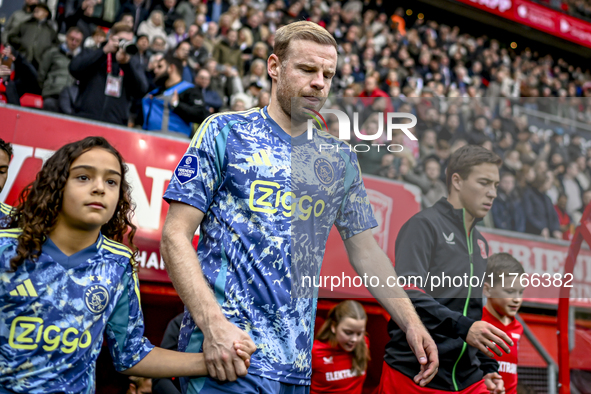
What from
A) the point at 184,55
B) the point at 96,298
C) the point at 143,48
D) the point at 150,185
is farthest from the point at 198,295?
the point at 184,55

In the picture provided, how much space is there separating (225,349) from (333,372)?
9.44ft

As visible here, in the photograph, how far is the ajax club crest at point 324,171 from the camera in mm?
1826

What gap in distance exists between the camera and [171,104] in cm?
540

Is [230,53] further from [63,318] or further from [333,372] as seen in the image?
[63,318]

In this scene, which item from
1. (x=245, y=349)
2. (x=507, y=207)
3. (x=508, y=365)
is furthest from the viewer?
(x=508, y=365)

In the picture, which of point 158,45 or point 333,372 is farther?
point 158,45

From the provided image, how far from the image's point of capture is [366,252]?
1.96 m

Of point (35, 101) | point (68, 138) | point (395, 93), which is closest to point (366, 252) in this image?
point (68, 138)

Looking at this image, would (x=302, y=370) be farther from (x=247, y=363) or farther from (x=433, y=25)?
(x=433, y=25)

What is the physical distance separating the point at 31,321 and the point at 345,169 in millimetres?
1112

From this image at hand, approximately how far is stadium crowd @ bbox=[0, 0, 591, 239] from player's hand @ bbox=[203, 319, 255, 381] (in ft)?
2.79

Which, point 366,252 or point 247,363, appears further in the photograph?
point 366,252

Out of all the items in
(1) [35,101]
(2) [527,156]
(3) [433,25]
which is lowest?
(2) [527,156]

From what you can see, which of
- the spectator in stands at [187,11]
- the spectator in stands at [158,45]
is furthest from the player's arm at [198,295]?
the spectator in stands at [187,11]
